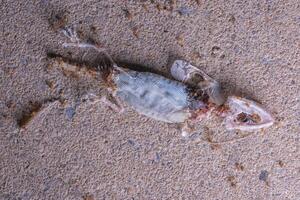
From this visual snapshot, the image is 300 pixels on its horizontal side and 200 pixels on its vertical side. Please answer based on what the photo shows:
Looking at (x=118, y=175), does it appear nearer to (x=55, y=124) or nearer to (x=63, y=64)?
(x=55, y=124)

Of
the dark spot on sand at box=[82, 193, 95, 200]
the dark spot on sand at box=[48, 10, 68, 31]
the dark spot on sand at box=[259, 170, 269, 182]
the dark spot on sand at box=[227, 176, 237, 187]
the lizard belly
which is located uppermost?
the dark spot on sand at box=[48, 10, 68, 31]

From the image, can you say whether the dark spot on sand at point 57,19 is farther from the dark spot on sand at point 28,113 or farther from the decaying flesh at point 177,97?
the dark spot on sand at point 28,113

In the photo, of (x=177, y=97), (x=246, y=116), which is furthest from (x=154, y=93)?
(x=246, y=116)

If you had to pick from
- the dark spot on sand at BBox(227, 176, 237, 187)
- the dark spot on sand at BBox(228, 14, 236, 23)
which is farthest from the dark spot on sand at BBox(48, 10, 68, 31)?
the dark spot on sand at BBox(227, 176, 237, 187)

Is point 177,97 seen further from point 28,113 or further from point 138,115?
point 28,113

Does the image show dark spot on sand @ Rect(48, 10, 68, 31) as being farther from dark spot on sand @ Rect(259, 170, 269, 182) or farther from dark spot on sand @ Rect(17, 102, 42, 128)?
dark spot on sand @ Rect(259, 170, 269, 182)

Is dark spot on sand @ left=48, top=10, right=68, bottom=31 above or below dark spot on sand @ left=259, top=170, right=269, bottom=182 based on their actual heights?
above

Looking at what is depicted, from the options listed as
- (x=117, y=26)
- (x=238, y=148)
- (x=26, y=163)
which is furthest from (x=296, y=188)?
(x=26, y=163)

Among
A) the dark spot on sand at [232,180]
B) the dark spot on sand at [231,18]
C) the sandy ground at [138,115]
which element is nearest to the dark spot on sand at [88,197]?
the sandy ground at [138,115]
